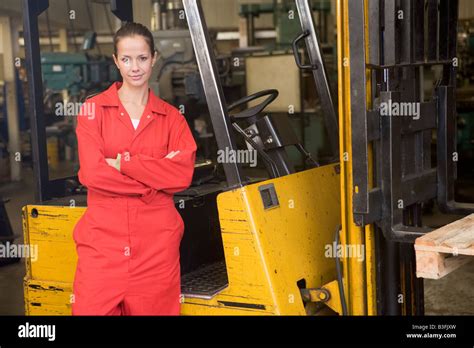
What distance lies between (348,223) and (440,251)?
51cm

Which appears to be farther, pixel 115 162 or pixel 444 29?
pixel 444 29

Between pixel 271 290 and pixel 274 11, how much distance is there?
985cm

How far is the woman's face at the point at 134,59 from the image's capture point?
2.95 m

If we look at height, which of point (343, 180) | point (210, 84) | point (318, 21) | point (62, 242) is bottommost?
point (62, 242)

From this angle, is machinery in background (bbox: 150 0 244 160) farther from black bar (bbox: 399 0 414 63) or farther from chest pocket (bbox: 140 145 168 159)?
chest pocket (bbox: 140 145 168 159)

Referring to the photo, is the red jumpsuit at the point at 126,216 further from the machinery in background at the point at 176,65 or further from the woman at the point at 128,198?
the machinery in background at the point at 176,65

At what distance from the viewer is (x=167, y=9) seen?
1155 cm

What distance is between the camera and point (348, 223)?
3080mm

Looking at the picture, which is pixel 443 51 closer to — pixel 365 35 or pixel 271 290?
pixel 365 35

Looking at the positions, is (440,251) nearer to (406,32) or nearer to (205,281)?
(406,32)

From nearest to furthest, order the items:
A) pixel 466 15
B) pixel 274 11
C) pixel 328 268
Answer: pixel 328 268
pixel 274 11
pixel 466 15

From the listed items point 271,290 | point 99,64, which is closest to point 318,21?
point 99,64

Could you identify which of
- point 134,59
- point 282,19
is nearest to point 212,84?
point 134,59

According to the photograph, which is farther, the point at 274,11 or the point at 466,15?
the point at 466,15
